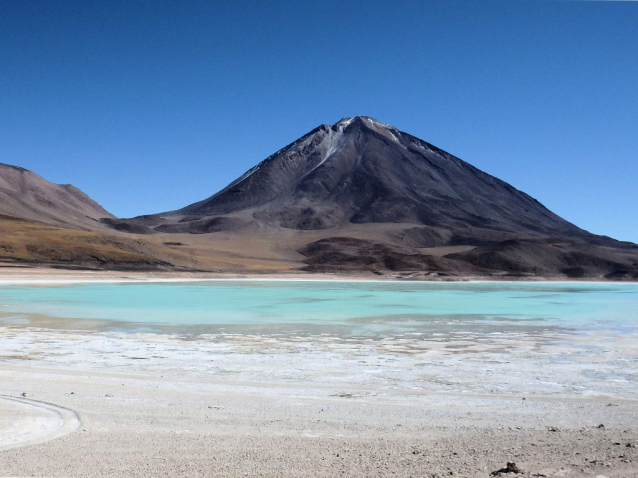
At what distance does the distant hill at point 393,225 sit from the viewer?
102 meters

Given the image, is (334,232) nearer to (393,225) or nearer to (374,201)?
(393,225)

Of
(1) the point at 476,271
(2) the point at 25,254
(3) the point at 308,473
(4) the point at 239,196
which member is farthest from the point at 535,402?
(4) the point at 239,196

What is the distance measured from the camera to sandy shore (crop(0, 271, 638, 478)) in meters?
5.16

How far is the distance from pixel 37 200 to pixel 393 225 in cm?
10153

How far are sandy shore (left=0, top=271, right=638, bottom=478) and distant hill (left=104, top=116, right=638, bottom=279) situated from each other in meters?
76.8

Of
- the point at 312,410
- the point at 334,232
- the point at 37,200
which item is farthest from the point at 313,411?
the point at 37,200

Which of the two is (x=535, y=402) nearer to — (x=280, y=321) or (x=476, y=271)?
(x=280, y=321)

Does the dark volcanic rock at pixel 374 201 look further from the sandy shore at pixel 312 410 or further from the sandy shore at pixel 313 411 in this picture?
the sandy shore at pixel 313 411

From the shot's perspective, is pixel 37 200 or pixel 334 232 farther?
pixel 37 200

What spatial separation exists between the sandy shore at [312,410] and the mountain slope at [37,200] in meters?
134

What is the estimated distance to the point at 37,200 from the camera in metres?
173

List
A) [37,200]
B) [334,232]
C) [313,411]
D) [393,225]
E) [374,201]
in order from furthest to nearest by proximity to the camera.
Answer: [374,201] < [37,200] < [393,225] < [334,232] < [313,411]

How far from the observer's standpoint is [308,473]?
4.90 meters

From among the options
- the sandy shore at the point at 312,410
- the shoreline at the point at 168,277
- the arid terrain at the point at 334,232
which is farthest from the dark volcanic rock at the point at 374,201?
the sandy shore at the point at 312,410
